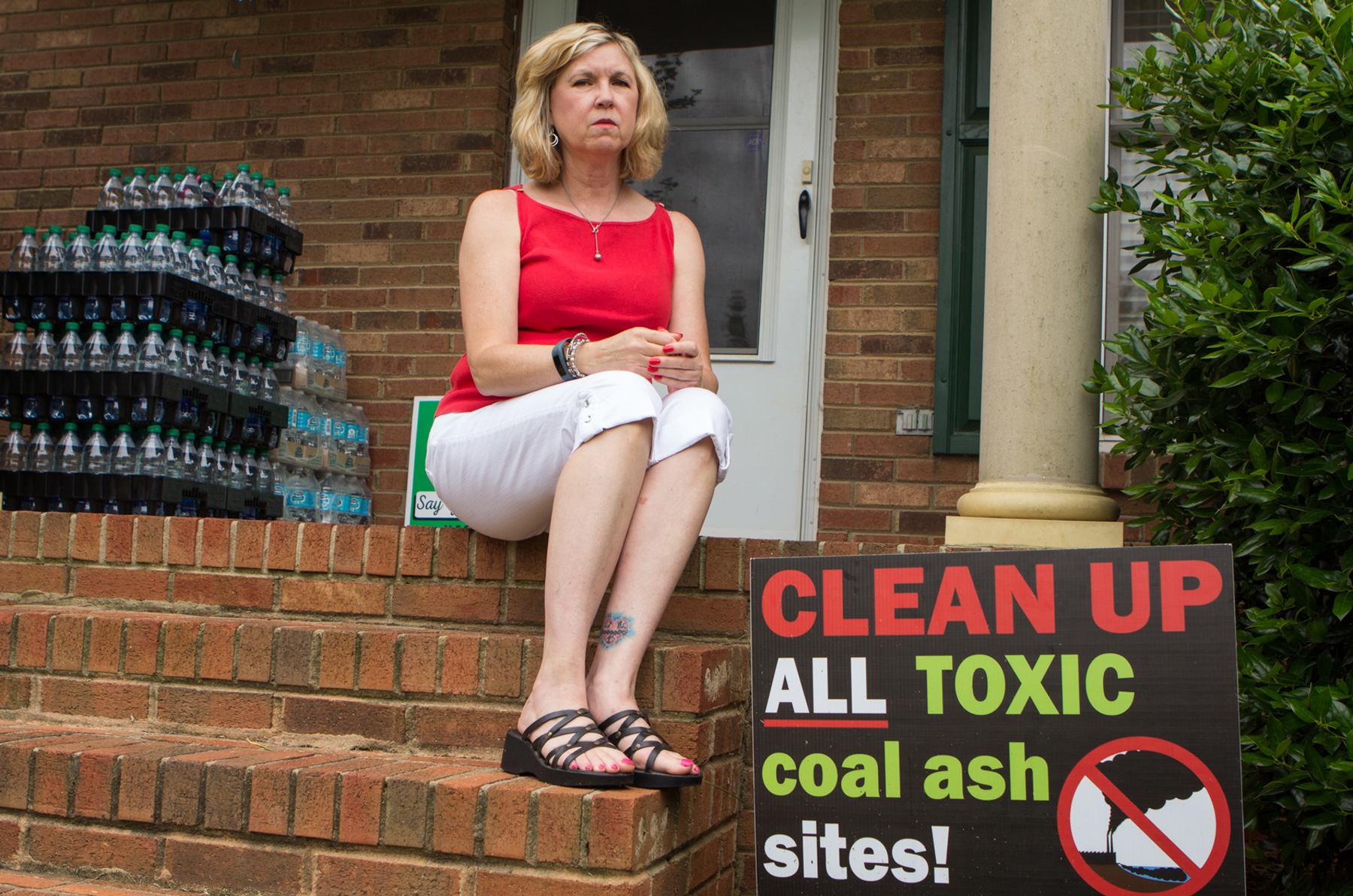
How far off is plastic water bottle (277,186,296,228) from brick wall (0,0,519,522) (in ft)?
0.16

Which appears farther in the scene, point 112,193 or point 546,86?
point 112,193

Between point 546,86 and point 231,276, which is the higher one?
point 546,86

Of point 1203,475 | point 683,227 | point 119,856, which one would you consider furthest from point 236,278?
point 1203,475

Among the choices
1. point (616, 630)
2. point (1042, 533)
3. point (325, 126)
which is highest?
point (325, 126)

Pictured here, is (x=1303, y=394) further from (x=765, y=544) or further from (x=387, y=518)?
(x=387, y=518)

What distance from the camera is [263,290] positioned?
4.01 m

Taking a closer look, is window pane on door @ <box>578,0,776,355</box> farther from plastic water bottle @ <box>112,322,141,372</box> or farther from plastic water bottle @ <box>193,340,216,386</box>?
plastic water bottle @ <box>112,322,141,372</box>

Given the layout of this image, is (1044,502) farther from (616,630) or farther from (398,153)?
(398,153)

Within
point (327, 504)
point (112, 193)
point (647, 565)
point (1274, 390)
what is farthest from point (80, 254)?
point (1274, 390)

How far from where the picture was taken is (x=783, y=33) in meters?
4.29

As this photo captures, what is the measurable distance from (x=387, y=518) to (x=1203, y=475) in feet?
10.0

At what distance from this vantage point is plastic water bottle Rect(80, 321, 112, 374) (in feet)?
11.4

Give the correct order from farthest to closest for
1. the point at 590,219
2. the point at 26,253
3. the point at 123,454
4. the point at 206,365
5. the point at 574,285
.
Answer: the point at 26,253
the point at 206,365
the point at 123,454
the point at 590,219
the point at 574,285

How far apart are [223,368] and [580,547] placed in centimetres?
221
